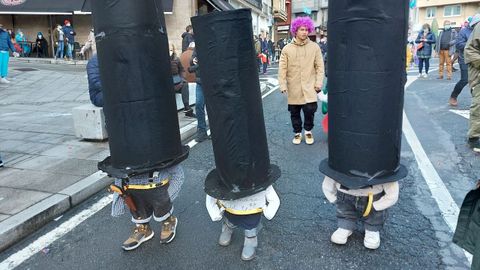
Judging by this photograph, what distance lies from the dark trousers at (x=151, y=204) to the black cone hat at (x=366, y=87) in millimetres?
1354

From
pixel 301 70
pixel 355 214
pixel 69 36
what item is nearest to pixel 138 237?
pixel 355 214

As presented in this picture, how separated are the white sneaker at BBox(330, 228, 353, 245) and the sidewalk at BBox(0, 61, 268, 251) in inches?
104

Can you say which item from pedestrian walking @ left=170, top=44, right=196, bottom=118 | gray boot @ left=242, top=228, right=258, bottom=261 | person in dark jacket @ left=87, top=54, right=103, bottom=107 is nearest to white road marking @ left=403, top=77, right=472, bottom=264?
gray boot @ left=242, top=228, right=258, bottom=261

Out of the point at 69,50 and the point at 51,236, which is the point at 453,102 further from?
the point at 69,50

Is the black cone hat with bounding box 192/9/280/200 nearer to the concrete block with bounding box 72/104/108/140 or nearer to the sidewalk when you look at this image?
the sidewalk

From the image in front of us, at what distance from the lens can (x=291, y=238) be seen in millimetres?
3461

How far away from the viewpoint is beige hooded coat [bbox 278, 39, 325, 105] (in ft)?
20.1

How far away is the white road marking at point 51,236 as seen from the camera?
328 cm

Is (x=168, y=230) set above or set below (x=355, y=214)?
below

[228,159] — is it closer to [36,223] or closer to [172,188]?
[172,188]

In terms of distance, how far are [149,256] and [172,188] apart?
1.83 feet

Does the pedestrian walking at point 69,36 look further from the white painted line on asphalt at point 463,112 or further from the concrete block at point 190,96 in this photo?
the white painted line on asphalt at point 463,112

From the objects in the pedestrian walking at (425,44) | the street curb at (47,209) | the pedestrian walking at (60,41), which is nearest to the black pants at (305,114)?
the street curb at (47,209)

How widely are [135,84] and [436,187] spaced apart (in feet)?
11.2
